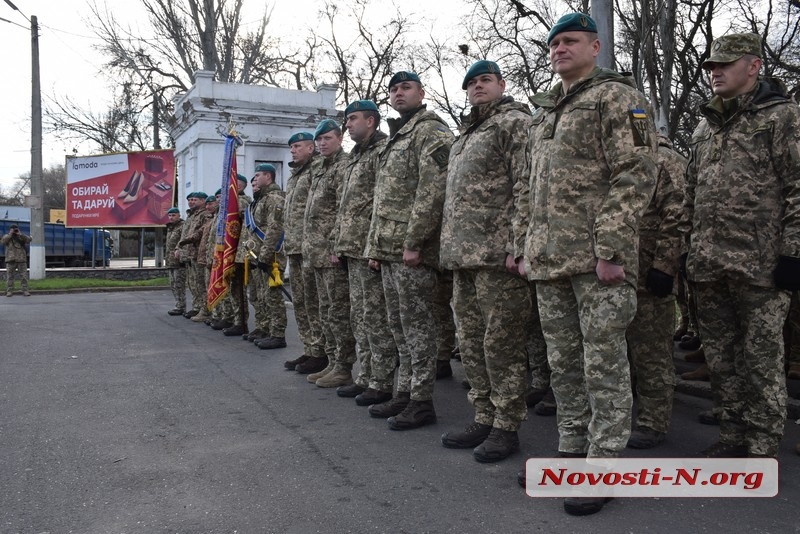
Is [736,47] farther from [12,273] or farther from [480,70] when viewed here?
[12,273]

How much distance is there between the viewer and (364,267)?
522 centimetres

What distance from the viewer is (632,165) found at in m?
A: 3.04

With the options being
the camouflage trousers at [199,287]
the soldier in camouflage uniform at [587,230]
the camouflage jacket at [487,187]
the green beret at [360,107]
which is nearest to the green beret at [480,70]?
the camouflage jacket at [487,187]

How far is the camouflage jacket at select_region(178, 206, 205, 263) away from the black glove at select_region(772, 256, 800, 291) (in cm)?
958

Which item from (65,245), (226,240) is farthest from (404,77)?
(65,245)

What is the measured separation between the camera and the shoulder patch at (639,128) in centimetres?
307

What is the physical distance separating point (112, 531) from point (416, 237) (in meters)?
2.40

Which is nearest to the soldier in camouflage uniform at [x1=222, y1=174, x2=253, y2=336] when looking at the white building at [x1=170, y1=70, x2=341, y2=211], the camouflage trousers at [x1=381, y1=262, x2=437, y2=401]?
the camouflage trousers at [x1=381, y1=262, x2=437, y2=401]

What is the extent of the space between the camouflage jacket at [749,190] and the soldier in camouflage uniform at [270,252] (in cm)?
511

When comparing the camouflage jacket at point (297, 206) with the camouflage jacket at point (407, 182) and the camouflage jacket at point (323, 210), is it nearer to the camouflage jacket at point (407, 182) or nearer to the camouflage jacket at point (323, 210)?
the camouflage jacket at point (323, 210)

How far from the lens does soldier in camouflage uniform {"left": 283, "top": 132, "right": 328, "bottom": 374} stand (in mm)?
6621

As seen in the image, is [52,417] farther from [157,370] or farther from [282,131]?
[282,131]

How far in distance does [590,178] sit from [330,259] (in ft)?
10.3

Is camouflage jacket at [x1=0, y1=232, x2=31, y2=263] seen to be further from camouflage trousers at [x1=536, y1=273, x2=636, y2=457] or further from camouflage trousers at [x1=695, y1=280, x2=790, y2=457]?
camouflage trousers at [x1=695, y1=280, x2=790, y2=457]
